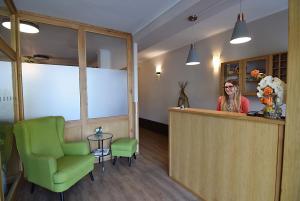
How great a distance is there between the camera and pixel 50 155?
92.4 inches

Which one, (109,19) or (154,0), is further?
(109,19)

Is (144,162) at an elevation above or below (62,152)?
below

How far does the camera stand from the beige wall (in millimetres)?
2818

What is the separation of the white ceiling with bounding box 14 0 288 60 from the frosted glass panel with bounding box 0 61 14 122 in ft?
3.11

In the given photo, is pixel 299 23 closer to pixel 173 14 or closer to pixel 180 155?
pixel 173 14

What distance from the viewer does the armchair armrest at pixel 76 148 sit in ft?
8.17

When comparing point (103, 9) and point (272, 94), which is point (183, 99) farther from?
point (272, 94)

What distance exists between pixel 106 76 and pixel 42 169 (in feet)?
6.39

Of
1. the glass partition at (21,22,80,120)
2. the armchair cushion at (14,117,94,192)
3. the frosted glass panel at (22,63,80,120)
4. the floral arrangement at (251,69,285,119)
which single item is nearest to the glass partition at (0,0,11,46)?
the glass partition at (21,22,80,120)

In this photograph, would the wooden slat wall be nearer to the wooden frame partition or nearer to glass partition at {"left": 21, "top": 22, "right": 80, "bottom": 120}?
the wooden frame partition

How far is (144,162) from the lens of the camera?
3240 mm

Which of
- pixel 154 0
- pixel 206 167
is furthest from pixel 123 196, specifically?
pixel 154 0

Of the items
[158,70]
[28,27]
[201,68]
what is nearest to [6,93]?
[28,27]

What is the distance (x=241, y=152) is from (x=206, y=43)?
305 centimetres
